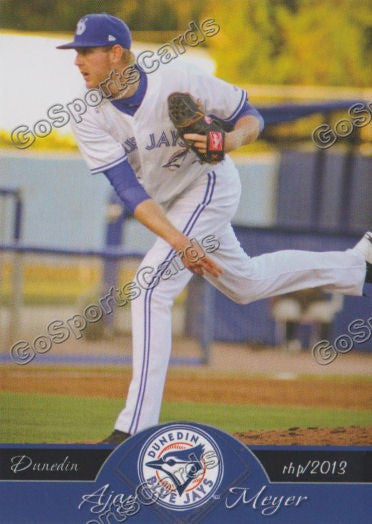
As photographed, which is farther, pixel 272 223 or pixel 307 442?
pixel 272 223

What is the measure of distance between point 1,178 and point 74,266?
2042 mm

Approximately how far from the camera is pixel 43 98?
3.36 m

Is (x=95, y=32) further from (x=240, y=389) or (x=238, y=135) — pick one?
(x=240, y=389)

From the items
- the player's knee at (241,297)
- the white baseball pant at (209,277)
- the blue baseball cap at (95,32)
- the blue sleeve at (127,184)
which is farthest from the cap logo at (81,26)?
the player's knee at (241,297)

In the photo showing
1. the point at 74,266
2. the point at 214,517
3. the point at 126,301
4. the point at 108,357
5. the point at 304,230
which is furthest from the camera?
the point at 304,230

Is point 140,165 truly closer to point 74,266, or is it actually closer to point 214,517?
point 214,517

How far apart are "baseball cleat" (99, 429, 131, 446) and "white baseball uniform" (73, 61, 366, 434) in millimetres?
18

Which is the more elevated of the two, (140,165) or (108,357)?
(140,165)

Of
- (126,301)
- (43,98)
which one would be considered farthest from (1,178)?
(126,301)

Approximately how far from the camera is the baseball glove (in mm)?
3176

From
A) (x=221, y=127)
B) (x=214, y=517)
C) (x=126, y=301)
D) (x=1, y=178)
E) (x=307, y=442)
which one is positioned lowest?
(x=214, y=517)

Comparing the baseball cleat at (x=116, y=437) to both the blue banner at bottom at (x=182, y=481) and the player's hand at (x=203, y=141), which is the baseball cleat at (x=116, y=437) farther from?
the player's hand at (x=203, y=141)

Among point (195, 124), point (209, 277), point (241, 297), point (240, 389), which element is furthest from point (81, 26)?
point (240, 389)

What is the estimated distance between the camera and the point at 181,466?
3.12m
